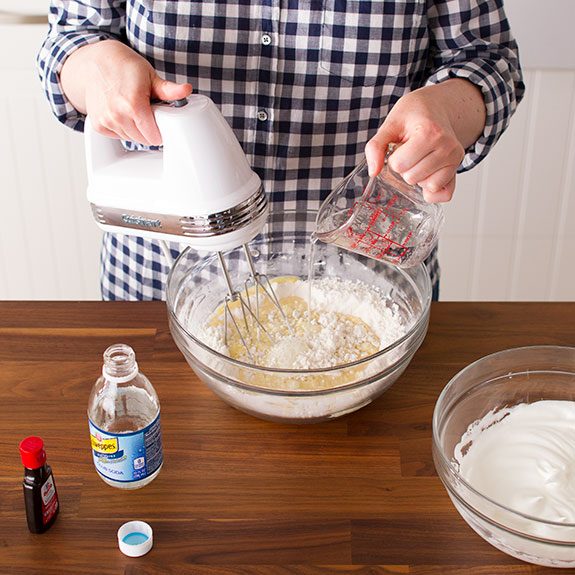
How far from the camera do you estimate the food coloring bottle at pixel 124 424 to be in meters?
0.92

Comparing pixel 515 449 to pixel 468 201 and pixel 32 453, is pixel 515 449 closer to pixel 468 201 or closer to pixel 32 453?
pixel 32 453

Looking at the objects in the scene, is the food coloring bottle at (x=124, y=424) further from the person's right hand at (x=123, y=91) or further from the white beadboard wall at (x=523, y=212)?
the white beadboard wall at (x=523, y=212)

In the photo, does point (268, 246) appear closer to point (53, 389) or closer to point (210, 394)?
point (210, 394)

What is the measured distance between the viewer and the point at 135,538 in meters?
0.91

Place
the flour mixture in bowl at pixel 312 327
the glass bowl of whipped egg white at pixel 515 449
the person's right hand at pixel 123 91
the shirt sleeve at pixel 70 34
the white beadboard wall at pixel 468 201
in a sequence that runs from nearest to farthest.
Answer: the glass bowl of whipped egg white at pixel 515 449 < the person's right hand at pixel 123 91 < the flour mixture in bowl at pixel 312 327 < the shirt sleeve at pixel 70 34 < the white beadboard wall at pixel 468 201

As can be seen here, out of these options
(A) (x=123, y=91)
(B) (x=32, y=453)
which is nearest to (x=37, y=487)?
(B) (x=32, y=453)

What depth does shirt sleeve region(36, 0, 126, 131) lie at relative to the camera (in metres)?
1.27

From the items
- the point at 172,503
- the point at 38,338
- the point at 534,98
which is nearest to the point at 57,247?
the point at 38,338

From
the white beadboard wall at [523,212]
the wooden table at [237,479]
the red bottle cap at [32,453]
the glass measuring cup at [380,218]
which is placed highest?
the glass measuring cup at [380,218]

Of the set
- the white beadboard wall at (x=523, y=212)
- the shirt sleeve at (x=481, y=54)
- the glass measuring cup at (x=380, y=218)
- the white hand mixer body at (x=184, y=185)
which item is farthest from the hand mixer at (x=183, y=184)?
the white beadboard wall at (x=523, y=212)

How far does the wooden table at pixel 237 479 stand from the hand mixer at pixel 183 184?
0.26 metres

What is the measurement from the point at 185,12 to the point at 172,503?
0.76 metres

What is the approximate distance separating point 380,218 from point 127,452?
43 cm

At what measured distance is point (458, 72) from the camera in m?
1.29
